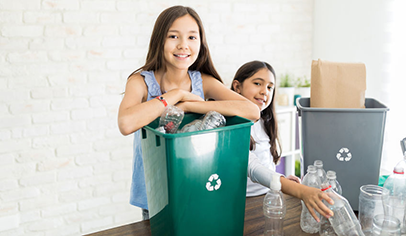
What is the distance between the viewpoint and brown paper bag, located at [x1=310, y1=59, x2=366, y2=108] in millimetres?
1218

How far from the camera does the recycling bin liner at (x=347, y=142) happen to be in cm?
113

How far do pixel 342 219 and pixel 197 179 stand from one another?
0.43m

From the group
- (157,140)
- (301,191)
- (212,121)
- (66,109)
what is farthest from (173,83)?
(66,109)

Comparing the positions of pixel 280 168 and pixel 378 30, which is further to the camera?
pixel 280 168

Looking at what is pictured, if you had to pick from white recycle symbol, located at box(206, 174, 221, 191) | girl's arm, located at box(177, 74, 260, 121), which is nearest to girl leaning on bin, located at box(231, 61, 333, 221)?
girl's arm, located at box(177, 74, 260, 121)

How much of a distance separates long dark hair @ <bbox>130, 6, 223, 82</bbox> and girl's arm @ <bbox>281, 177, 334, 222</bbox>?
547 mm

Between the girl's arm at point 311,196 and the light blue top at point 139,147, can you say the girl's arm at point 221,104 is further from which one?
the girl's arm at point 311,196

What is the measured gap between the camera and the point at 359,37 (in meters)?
2.95

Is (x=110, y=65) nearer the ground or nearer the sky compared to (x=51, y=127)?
nearer the sky

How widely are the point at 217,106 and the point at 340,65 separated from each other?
47cm

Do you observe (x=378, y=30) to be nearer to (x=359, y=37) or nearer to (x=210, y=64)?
(x=359, y=37)

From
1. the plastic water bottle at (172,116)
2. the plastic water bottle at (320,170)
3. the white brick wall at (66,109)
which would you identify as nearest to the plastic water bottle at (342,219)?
the plastic water bottle at (320,170)

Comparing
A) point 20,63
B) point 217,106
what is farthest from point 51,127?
point 217,106

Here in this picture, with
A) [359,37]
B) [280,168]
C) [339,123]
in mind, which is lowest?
[280,168]
